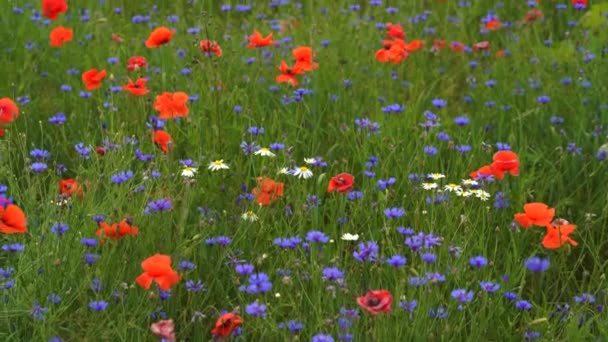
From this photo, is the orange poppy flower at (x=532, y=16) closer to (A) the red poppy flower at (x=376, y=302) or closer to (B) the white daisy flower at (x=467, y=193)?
(B) the white daisy flower at (x=467, y=193)

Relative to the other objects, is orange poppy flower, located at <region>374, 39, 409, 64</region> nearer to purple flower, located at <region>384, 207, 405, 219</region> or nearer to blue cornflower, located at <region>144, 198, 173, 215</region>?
purple flower, located at <region>384, 207, 405, 219</region>

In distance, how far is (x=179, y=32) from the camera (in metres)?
4.14

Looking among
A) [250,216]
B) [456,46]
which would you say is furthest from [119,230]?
[456,46]

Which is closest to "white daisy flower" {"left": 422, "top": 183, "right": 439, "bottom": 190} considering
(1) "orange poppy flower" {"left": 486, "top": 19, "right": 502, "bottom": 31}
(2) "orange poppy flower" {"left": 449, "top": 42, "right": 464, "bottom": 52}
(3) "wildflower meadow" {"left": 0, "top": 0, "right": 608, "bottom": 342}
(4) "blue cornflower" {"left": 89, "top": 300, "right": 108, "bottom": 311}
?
(3) "wildflower meadow" {"left": 0, "top": 0, "right": 608, "bottom": 342}

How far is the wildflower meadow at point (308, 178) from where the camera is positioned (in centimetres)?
207

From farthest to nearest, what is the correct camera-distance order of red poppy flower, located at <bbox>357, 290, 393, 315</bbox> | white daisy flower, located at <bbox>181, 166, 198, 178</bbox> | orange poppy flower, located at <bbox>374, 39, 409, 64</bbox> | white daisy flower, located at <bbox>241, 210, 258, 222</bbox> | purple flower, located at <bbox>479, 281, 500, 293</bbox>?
orange poppy flower, located at <bbox>374, 39, 409, 64</bbox> < white daisy flower, located at <bbox>181, 166, 198, 178</bbox> < white daisy flower, located at <bbox>241, 210, 258, 222</bbox> < purple flower, located at <bbox>479, 281, 500, 293</bbox> < red poppy flower, located at <bbox>357, 290, 393, 315</bbox>

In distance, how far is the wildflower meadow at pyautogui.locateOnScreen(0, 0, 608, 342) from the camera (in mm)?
2068

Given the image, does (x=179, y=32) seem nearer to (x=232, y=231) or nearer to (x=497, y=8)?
(x=497, y=8)

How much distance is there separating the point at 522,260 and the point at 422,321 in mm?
533

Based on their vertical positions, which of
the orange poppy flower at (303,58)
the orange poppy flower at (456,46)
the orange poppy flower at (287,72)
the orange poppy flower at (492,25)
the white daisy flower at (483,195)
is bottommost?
the orange poppy flower at (456,46)

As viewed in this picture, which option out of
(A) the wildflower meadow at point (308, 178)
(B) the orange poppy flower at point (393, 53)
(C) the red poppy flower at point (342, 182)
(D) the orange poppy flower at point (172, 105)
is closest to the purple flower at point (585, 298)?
(A) the wildflower meadow at point (308, 178)

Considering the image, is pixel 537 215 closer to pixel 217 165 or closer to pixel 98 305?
pixel 217 165

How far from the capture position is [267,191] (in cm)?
238

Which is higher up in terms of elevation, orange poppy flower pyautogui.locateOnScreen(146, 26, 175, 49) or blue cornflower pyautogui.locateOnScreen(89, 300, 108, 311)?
orange poppy flower pyautogui.locateOnScreen(146, 26, 175, 49)
